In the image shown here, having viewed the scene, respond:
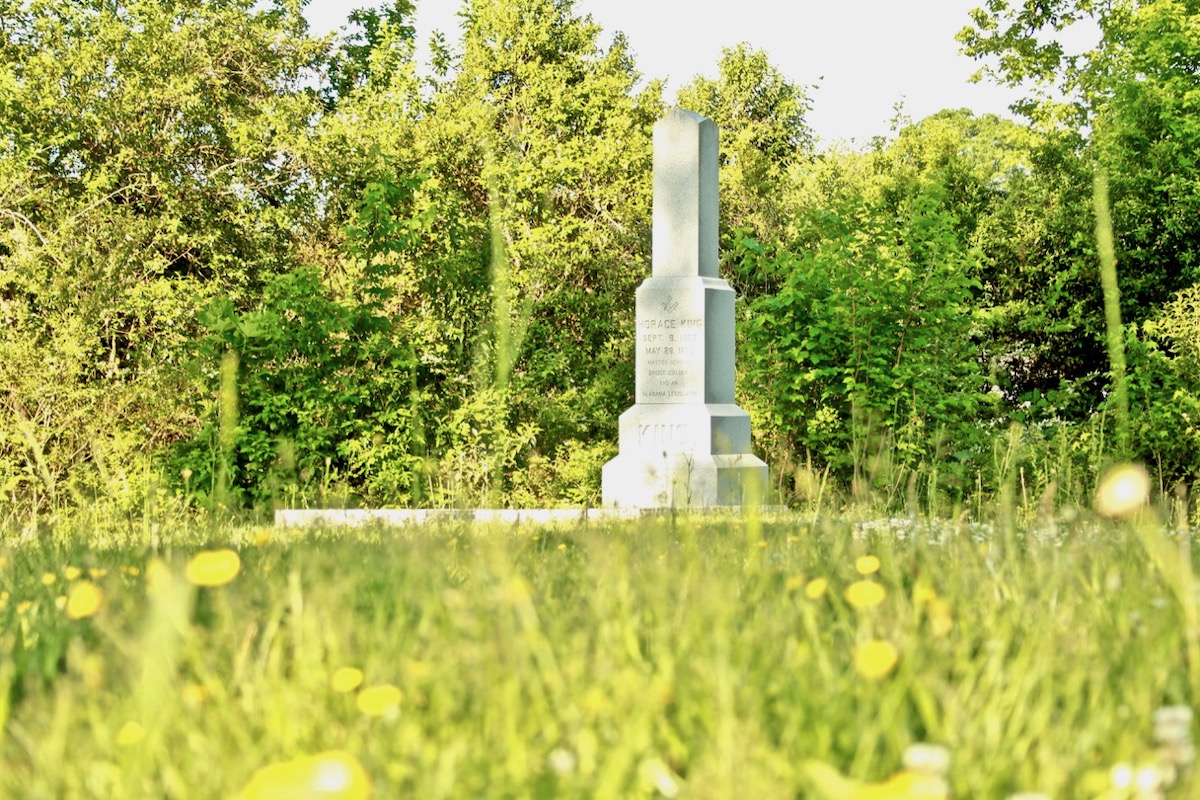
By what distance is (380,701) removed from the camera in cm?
154

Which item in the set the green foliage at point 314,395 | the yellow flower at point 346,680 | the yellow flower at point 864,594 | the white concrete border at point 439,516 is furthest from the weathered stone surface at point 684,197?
the yellow flower at point 346,680

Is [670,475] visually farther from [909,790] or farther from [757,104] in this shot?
[757,104]

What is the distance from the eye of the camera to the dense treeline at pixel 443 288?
30.8 feet

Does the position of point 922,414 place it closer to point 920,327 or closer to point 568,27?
point 920,327

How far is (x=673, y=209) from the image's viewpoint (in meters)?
8.54

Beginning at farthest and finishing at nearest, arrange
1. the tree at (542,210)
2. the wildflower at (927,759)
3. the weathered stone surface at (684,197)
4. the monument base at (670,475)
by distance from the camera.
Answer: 1. the tree at (542,210)
2. the weathered stone surface at (684,197)
3. the monument base at (670,475)
4. the wildflower at (927,759)

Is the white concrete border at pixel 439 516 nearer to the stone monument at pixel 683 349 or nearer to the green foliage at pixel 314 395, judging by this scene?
the stone monument at pixel 683 349

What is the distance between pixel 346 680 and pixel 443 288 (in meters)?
9.04

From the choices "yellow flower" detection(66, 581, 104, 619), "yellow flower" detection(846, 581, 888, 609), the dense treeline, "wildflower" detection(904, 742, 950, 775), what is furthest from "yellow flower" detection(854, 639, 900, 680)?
the dense treeline

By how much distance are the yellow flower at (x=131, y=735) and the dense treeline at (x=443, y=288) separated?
236 inches

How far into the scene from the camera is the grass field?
4.56 ft

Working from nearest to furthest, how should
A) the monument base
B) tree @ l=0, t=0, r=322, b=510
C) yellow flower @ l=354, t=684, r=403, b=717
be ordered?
yellow flower @ l=354, t=684, r=403, b=717
the monument base
tree @ l=0, t=0, r=322, b=510

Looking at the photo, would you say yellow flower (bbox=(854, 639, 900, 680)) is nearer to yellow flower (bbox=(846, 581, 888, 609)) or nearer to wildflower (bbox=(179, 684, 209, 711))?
yellow flower (bbox=(846, 581, 888, 609))

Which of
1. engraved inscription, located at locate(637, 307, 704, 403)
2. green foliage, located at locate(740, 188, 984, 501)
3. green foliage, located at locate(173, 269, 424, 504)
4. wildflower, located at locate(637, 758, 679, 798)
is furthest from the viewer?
green foliage, located at locate(740, 188, 984, 501)
